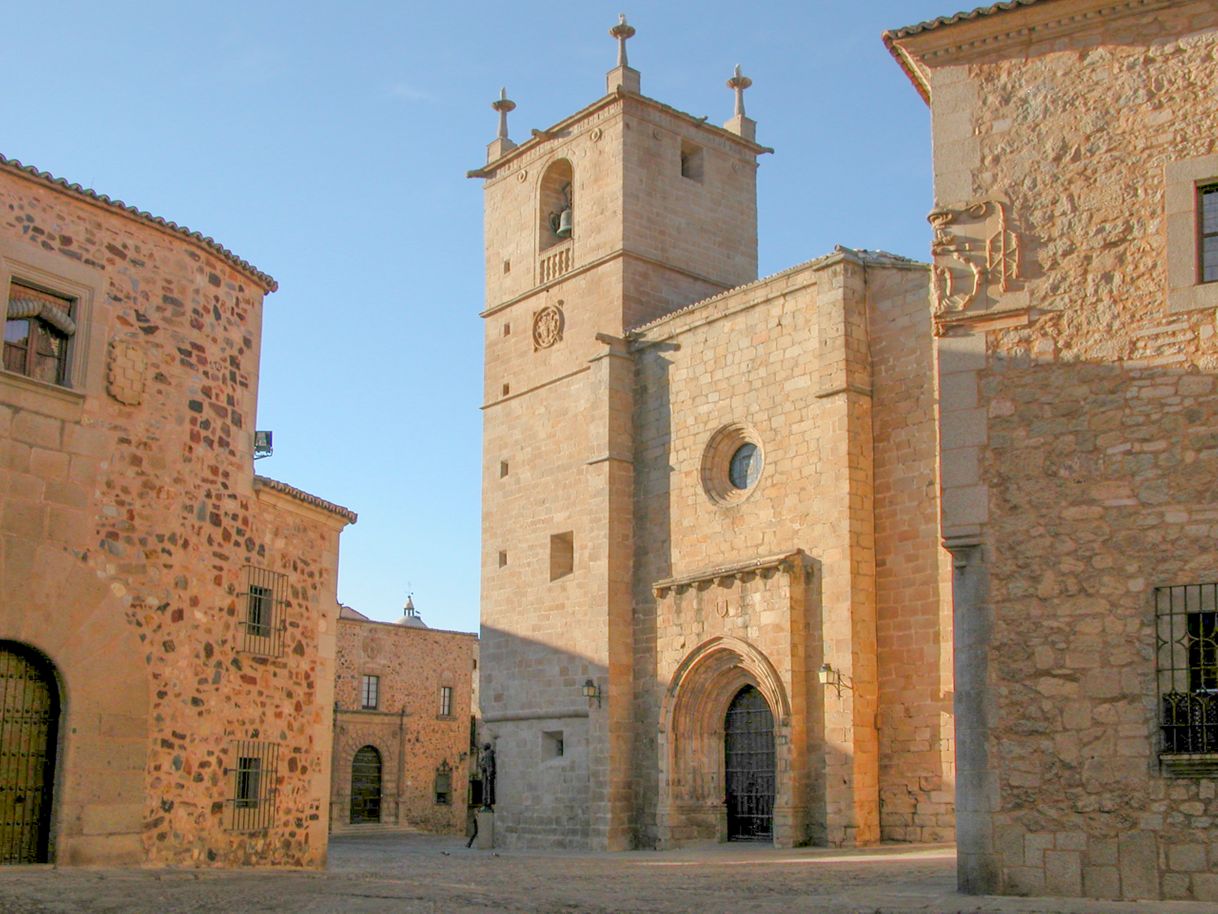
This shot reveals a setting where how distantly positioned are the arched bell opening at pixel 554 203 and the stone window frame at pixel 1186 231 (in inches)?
661

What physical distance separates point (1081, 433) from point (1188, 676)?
183cm

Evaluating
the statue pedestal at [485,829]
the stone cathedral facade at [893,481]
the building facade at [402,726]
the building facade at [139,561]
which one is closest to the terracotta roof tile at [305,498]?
the building facade at [139,561]

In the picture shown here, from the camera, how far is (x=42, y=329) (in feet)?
38.9

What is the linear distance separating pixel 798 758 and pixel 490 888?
27.5ft

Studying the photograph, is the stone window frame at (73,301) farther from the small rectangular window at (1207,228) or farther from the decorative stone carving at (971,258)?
the small rectangular window at (1207,228)

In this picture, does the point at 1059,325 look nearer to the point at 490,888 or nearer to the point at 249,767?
the point at 490,888

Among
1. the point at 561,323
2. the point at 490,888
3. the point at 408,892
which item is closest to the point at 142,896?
the point at 408,892

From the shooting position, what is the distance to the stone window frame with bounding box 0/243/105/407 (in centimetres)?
1151

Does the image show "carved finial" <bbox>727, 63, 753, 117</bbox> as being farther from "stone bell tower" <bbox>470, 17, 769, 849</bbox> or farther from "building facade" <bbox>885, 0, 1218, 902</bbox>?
"building facade" <bbox>885, 0, 1218, 902</bbox>

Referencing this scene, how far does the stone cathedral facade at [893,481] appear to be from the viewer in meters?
10.0

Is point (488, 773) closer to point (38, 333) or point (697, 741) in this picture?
point (697, 741)

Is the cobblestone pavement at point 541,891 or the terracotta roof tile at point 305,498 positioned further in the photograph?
the terracotta roof tile at point 305,498

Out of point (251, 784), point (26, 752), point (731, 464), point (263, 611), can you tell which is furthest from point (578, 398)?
point (26, 752)

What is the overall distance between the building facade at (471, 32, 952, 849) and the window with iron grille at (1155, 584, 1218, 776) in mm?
8455
